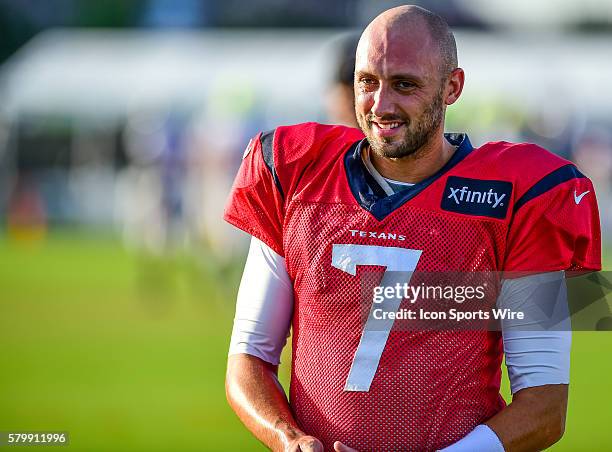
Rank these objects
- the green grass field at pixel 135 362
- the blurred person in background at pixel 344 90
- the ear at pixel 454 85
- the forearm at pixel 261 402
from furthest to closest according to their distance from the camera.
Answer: the green grass field at pixel 135 362, the blurred person in background at pixel 344 90, the ear at pixel 454 85, the forearm at pixel 261 402

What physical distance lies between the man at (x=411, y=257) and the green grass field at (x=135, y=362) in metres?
3.17

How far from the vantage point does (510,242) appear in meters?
2.60

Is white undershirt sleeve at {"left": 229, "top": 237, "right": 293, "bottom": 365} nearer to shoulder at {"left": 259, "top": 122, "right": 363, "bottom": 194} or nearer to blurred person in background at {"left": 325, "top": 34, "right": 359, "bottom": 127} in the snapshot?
shoulder at {"left": 259, "top": 122, "right": 363, "bottom": 194}

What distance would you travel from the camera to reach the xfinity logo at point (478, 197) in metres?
2.60

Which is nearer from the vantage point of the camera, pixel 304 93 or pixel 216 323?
pixel 216 323

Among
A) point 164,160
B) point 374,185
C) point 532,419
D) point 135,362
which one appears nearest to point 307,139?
point 374,185

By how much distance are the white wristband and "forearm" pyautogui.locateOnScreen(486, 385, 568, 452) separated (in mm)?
13

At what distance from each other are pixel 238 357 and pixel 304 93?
2144 cm

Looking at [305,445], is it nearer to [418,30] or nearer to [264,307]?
[264,307]

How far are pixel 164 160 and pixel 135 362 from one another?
22.4 feet

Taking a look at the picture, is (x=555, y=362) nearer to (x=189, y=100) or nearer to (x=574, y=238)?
(x=574, y=238)

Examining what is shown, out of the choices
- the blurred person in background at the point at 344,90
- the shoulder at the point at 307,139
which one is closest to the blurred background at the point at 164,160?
the blurred person in background at the point at 344,90

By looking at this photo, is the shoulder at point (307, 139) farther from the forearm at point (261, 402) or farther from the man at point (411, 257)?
the forearm at point (261, 402)

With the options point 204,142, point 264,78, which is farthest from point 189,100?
point 204,142
